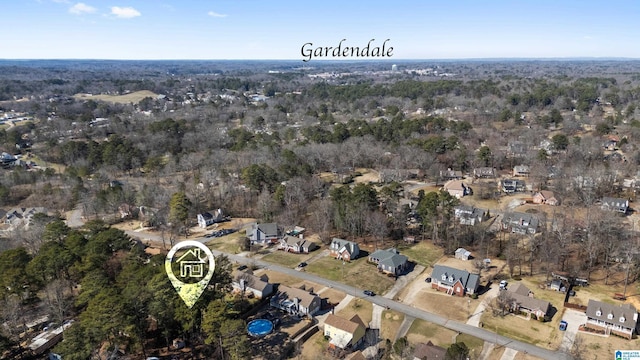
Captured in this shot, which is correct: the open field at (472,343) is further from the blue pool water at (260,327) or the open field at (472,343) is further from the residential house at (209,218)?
the residential house at (209,218)

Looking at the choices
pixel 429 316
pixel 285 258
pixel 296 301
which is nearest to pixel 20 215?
pixel 285 258

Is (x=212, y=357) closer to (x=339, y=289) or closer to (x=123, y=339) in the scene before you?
(x=123, y=339)

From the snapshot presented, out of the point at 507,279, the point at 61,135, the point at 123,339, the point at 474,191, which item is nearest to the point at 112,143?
the point at 61,135

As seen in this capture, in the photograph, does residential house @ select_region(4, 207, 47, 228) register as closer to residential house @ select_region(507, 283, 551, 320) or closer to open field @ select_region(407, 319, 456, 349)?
open field @ select_region(407, 319, 456, 349)

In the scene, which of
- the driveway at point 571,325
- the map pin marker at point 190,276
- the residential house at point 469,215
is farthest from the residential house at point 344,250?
the driveway at point 571,325

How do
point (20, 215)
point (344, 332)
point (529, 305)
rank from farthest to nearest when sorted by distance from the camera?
point (20, 215) < point (529, 305) < point (344, 332)

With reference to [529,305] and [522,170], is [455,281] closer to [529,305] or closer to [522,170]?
[529,305]
